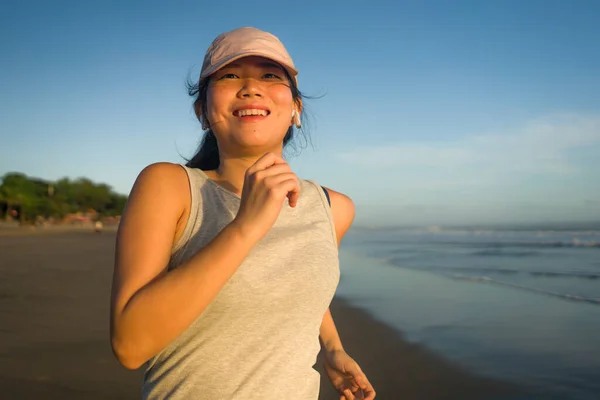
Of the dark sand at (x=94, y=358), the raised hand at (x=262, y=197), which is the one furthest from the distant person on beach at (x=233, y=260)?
the dark sand at (x=94, y=358)

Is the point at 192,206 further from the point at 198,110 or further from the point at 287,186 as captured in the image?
the point at 198,110

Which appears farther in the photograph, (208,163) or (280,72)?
(208,163)

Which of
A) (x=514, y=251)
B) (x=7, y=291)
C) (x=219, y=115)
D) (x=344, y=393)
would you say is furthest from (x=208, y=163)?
(x=514, y=251)

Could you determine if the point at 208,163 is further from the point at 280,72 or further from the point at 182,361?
the point at 182,361

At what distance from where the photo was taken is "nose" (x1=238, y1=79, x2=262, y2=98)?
5.22 feet

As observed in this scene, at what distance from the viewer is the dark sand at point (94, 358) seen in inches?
180

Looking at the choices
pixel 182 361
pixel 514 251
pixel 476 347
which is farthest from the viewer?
pixel 514 251

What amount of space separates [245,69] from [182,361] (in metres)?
0.91

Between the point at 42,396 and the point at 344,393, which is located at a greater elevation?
the point at 344,393

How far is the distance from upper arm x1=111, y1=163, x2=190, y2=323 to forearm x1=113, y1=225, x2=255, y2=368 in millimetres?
50

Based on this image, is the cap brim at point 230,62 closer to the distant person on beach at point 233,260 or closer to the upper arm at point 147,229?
the distant person on beach at point 233,260

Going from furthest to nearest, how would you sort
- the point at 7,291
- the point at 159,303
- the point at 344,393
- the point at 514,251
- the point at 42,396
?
the point at 514,251 → the point at 7,291 → the point at 42,396 → the point at 344,393 → the point at 159,303

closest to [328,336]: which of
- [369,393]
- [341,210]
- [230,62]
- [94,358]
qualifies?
[369,393]

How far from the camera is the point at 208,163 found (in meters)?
2.07
